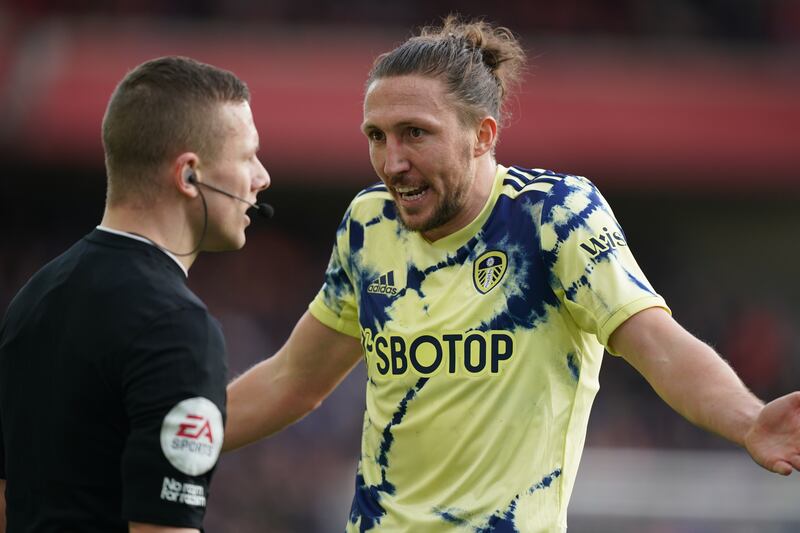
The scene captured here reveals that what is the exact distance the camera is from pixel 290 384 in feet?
14.3

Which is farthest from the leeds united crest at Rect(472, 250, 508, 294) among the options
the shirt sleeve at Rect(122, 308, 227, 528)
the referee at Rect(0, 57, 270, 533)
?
the shirt sleeve at Rect(122, 308, 227, 528)

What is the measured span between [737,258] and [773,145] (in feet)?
9.62

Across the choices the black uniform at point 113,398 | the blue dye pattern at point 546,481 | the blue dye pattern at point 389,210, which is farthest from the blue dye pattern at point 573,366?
the black uniform at point 113,398

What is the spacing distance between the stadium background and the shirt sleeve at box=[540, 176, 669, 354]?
8.41 m

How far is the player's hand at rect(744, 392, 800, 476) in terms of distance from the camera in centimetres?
301

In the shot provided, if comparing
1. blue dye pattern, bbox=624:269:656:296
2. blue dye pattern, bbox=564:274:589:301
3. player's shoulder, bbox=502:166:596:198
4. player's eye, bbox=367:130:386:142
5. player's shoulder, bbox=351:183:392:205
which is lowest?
blue dye pattern, bbox=564:274:589:301

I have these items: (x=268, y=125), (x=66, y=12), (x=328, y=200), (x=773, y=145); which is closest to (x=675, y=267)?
(x=773, y=145)

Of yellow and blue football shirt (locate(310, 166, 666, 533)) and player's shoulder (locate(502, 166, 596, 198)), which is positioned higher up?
player's shoulder (locate(502, 166, 596, 198))

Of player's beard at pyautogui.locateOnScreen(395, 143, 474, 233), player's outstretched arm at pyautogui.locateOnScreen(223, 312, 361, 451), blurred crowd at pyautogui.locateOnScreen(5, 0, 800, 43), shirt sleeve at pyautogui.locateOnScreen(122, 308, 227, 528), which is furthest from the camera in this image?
blurred crowd at pyautogui.locateOnScreen(5, 0, 800, 43)

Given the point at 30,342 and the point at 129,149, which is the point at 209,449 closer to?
the point at 30,342

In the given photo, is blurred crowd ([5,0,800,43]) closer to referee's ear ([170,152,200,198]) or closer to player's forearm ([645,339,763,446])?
referee's ear ([170,152,200,198])

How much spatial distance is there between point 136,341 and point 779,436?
150 cm

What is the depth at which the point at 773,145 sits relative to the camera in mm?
14617

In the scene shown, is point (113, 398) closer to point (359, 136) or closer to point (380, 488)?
point (380, 488)
